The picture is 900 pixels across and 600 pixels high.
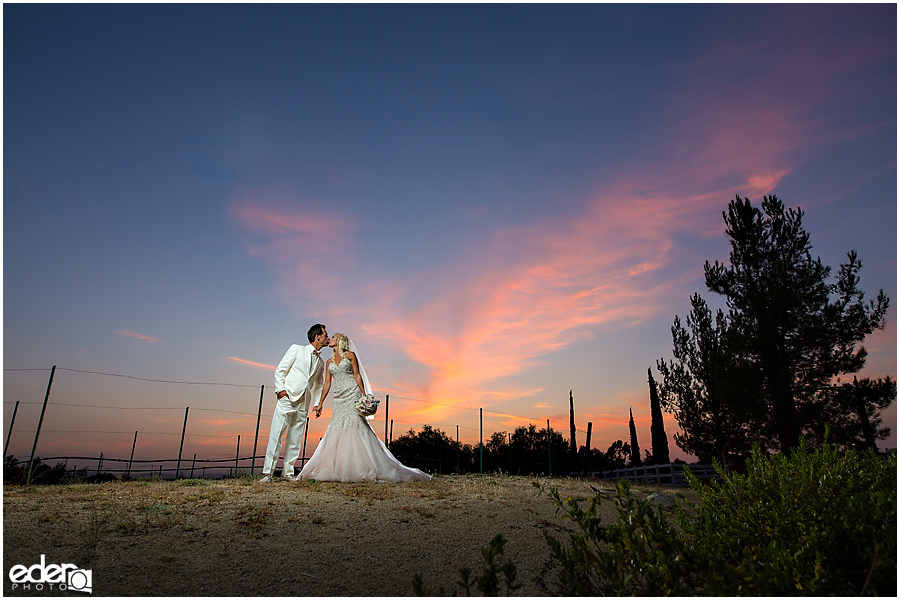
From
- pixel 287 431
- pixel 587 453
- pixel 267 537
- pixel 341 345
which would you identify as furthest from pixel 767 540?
pixel 587 453

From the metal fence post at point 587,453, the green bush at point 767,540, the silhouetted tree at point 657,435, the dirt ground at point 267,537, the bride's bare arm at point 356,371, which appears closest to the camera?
Result: the green bush at point 767,540

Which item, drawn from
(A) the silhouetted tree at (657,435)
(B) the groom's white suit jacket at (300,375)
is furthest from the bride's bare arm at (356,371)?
(A) the silhouetted tree at (657,435)

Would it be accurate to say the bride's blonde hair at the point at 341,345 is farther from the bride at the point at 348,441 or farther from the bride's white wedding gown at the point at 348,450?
the bride's white wedding gown at the point at 348,450

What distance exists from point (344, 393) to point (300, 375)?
78 centimetres

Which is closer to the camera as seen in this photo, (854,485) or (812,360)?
(854,485)

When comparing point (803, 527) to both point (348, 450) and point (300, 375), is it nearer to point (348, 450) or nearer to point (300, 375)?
point (348, 450)

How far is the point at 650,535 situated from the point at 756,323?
16.1 metres

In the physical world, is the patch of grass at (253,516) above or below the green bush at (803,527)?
below

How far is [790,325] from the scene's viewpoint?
15531mm

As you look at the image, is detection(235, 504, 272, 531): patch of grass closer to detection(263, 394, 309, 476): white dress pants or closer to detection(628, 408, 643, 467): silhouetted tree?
detection(263, 394, 309, 476): white dress pants

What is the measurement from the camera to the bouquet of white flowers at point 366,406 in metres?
8.16

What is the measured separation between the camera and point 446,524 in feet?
17.1

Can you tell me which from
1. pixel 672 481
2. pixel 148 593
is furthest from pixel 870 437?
pixel 148 593

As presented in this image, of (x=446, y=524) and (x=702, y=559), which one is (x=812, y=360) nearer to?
(x=446, y=524)
